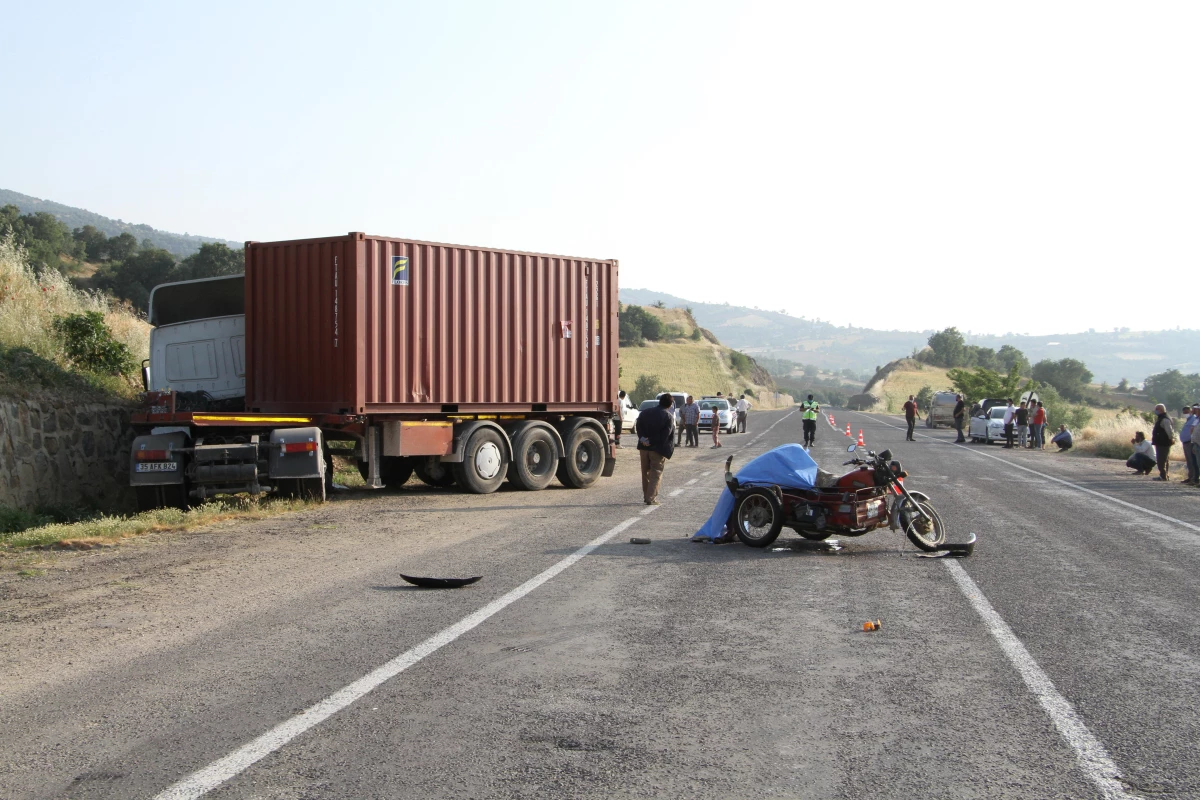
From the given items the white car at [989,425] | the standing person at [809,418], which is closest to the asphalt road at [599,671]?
the standing person at [809,418]

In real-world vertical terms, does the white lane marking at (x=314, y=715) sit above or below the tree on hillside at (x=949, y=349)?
below

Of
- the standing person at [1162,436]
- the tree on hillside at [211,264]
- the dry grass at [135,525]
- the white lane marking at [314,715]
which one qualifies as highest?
the tree on hillside at [211,264]

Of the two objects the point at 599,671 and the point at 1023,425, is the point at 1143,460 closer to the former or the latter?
the point at 1023,425

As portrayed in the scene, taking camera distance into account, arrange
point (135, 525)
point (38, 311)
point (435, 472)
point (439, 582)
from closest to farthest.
Answer: point (439, 582) → point (135, 525) → point (435, 472) → point (38, 311)

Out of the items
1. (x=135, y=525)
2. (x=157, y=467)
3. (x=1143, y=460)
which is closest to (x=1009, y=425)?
(x=1143, y=460)

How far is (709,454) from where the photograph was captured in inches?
1153

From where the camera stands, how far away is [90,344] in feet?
57.3

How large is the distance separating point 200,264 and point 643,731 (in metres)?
49.3

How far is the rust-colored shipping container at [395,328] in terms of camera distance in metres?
15.5

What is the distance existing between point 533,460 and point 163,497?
6090mm

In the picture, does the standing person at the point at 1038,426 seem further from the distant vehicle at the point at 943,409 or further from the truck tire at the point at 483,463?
the truck tire at the point at 483,463

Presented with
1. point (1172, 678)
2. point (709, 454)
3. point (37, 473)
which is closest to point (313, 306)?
point (37, 473)

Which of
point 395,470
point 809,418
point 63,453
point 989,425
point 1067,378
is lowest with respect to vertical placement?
point 395,470

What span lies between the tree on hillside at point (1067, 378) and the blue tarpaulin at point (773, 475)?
4867 inches
